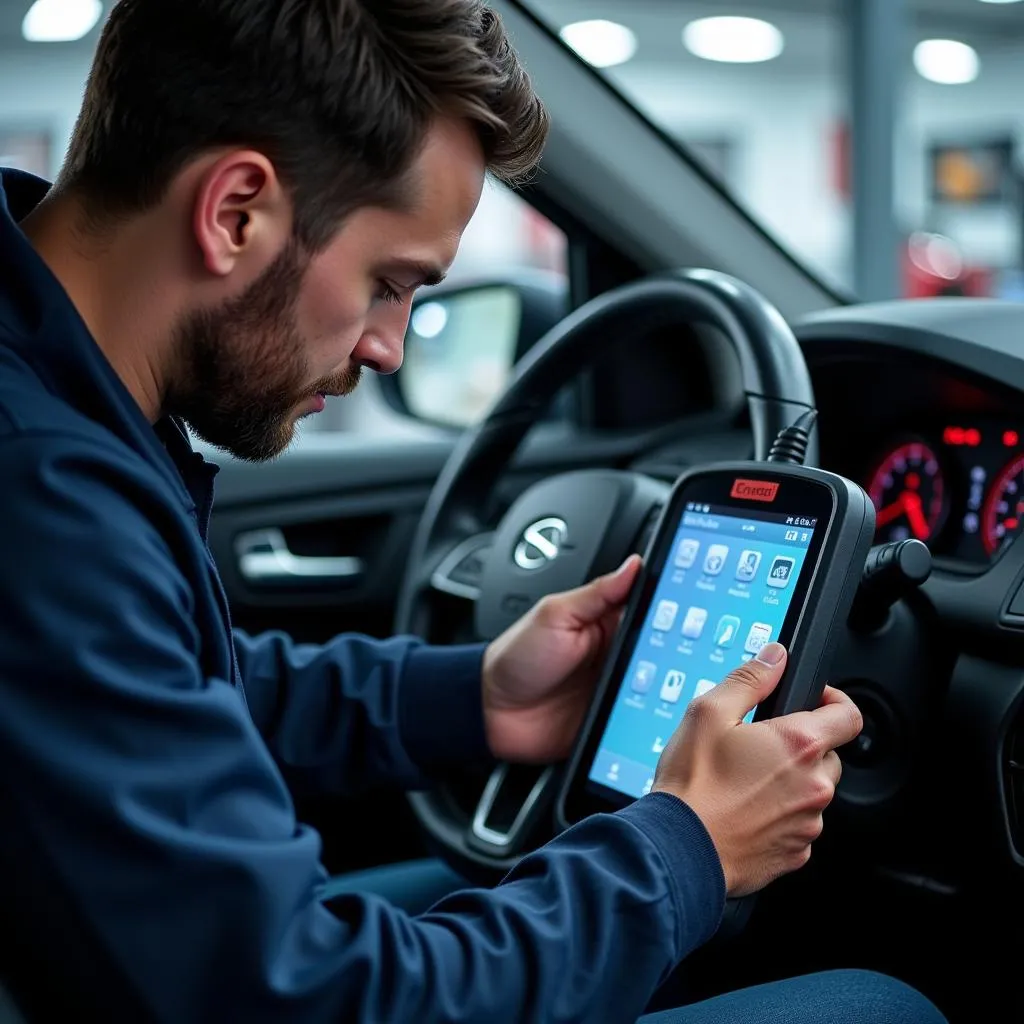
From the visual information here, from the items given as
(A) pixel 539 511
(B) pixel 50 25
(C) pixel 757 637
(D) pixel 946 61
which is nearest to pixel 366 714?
(A) pixel 539 511

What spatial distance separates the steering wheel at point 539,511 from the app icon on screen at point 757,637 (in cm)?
16

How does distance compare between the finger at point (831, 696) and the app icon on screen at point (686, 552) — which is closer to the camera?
the finger at point (831, 696)

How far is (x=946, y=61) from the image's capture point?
32.4ft

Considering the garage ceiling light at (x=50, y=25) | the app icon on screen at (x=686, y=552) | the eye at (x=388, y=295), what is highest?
the garage ceiling light at (x=50, y=25)

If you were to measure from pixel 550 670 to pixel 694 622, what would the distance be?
155 millimetres

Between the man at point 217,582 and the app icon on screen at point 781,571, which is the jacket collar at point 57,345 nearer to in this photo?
the man at point 217,582

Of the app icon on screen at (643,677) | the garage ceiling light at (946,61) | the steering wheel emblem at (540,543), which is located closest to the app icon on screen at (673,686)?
the app icon on screen at (643,677)

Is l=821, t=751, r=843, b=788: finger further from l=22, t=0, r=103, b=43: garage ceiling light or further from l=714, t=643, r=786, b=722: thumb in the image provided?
l=22, t=0, r=103, b=43: garage ceiling light

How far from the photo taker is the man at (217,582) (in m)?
0.63

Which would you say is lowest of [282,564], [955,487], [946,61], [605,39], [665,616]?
[282,564]

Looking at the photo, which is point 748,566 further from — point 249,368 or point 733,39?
point 733,39

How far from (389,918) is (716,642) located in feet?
1.09

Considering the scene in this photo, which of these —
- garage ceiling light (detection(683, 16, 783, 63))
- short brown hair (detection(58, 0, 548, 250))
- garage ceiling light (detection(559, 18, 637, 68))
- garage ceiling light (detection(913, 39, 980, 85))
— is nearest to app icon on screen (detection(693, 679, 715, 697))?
short brown hair (detection(58, 0, 548, 250))

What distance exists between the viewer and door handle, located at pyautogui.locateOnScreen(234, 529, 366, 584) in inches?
69.3
